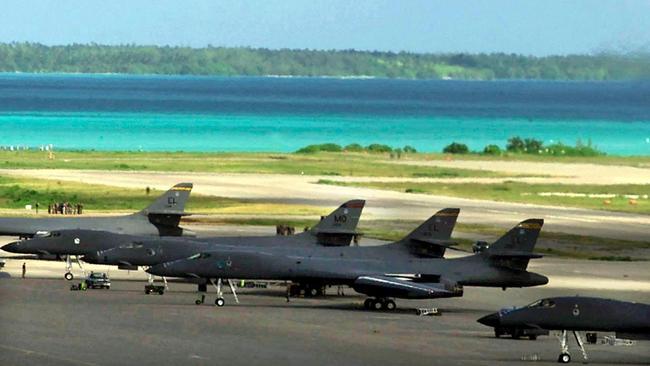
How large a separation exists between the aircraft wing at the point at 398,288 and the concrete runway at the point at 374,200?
39.8m

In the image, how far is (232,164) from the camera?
598 ft

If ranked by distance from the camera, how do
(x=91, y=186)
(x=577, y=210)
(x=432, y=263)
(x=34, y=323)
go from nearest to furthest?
1. (x=34, y=323)
2. (x=432, y=263)
3. (x=577, y=210)
4. (x=91, y=186)

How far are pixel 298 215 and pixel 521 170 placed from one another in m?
56.6

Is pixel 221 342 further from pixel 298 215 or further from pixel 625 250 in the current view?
pixel 298 215

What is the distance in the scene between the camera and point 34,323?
69.6 m

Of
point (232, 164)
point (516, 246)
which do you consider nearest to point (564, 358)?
point (516, 246)

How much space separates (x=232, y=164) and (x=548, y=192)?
4290 cm

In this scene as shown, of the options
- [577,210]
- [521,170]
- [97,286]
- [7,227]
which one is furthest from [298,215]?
[521,170]

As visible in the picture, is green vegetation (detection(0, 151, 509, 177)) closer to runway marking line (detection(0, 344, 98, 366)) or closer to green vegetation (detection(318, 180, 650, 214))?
green vegetation (detection(318, 180, 650, 214))

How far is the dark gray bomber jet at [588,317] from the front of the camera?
2327 inches

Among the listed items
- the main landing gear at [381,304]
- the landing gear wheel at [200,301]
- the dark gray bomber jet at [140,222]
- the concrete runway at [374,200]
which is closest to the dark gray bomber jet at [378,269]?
the main landing gear at [381,304]

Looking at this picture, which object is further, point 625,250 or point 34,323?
point 625,250

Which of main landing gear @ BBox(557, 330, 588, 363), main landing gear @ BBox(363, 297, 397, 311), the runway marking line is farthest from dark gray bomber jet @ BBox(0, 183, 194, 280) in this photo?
main landing gear @ BBox(557, 330, 588, 363)

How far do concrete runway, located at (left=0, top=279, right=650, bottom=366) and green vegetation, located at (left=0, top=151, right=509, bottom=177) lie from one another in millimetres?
87318
